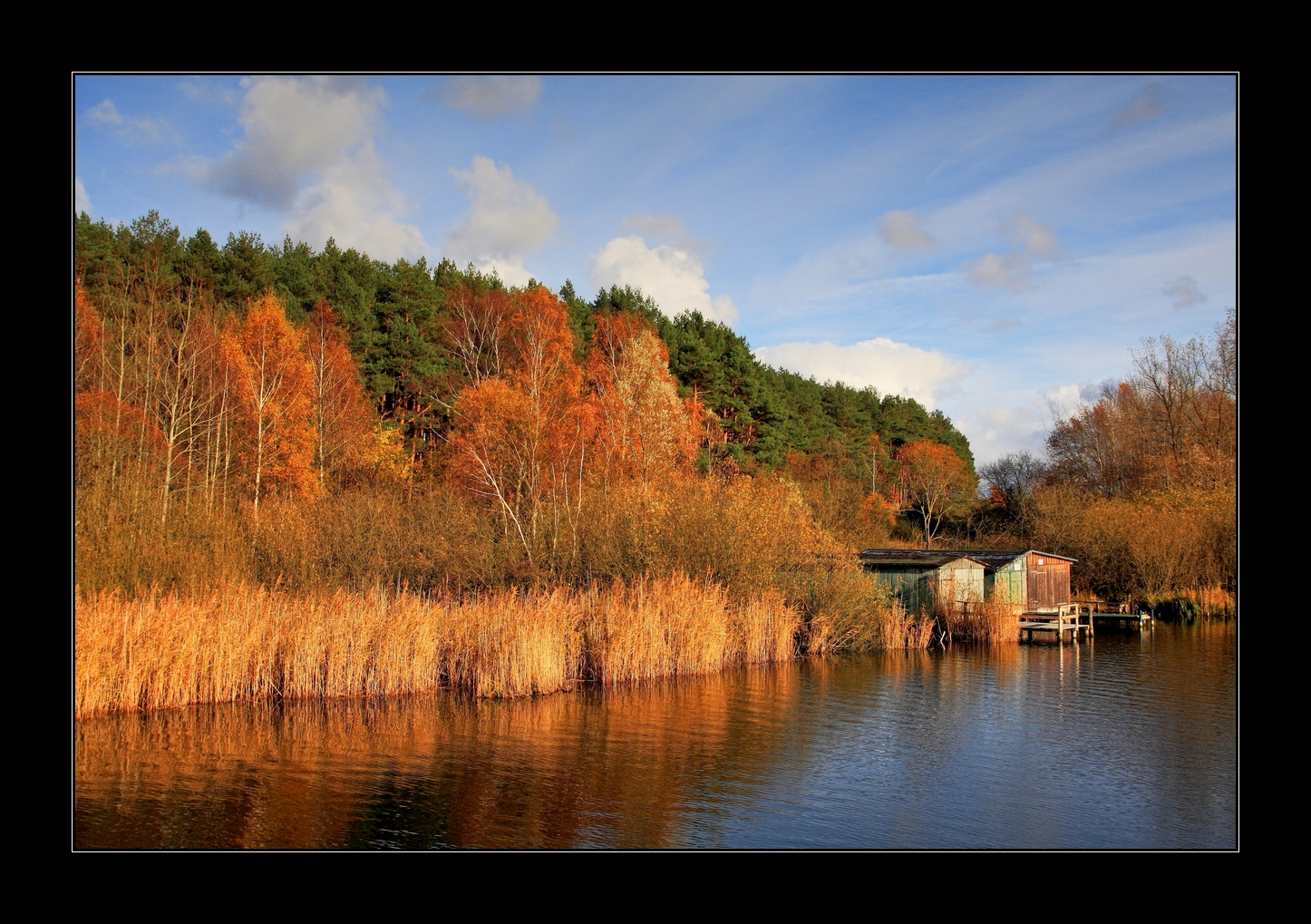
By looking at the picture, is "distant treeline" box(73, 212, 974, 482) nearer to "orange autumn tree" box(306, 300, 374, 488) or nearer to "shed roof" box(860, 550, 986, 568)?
"orange autumn tree" box(306, 300, 374, 488)

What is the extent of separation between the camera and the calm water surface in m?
10.7

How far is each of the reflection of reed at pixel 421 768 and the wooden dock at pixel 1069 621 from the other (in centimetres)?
1583

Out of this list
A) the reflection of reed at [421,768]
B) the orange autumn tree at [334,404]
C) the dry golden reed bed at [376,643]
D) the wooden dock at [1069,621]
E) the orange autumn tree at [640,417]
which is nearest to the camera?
the reflection of reed at [421,768]

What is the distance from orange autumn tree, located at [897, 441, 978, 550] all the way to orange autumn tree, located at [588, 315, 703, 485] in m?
24.6

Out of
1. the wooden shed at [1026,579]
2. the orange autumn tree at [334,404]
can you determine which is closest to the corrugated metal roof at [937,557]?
the wooden shed at [1026,579]

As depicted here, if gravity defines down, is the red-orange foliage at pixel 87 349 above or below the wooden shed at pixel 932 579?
above

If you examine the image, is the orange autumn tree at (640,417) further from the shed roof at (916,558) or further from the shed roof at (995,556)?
the shed roof at (995,556)

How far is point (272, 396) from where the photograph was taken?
112 feet

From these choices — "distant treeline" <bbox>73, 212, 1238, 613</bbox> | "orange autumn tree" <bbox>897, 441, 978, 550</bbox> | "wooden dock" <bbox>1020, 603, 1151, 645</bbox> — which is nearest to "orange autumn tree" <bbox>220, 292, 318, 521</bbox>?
"distant treeline" <bbox>73, 212, 1238, 613</bbox>

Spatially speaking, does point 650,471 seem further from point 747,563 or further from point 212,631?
point 212,631

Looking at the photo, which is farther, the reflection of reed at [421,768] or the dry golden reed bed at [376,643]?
the dry golden reed bed at [376,643]

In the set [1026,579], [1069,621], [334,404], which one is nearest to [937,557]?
[1026,579]

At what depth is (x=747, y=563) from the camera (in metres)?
Result: 24.1

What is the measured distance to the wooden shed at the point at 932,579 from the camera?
30.2 meters
